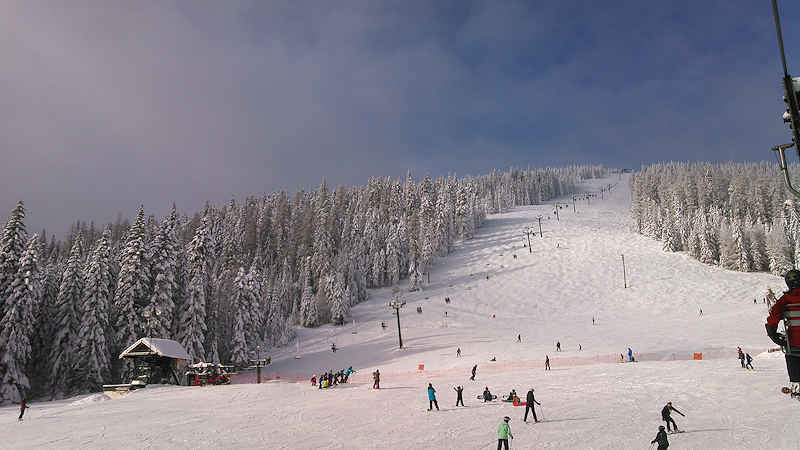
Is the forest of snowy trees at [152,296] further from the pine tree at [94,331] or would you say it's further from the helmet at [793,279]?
the helmet at [793,279]

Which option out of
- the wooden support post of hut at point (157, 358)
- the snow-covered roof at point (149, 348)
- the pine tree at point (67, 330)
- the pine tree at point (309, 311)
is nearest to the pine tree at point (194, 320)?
the wooden support post of hut at point (157, 358)

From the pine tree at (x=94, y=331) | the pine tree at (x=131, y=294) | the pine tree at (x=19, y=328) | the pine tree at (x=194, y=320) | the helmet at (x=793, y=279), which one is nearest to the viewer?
the helmet at (x=793, y=279)

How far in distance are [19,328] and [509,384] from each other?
1508 inches

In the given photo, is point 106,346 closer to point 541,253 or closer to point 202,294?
point 202,294

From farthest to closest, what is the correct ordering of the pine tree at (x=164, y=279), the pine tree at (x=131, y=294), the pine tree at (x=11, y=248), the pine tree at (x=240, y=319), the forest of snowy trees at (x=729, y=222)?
the forest of snowy trees at (x=729, y=222) → the pine tree at (x=240, y=319) → the pine tree at (x=164, y=279) → the pine tree at (x=131, y=294) → the pine tree at (x=11, y=248)

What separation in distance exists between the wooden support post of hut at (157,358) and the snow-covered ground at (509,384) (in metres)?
4.77

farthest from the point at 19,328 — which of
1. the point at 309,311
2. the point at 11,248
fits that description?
the point at 309,311

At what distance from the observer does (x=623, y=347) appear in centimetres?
4388

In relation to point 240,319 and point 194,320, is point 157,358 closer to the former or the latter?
point 194,320

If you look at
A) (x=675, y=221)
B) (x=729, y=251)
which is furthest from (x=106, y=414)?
(x=675, y=221)

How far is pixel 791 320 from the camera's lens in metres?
5.92

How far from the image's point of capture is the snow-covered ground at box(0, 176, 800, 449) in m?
16.7

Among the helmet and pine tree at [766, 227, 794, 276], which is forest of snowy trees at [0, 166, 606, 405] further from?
pine tree at [766, 227, 794, 276]

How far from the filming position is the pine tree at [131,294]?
41.2m
